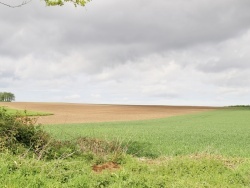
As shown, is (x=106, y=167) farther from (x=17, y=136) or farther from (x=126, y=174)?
(x=17, y=136)

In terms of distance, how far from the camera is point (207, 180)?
13.5m

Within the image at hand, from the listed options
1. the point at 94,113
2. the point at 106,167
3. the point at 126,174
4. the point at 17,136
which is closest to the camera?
the point at 126,174

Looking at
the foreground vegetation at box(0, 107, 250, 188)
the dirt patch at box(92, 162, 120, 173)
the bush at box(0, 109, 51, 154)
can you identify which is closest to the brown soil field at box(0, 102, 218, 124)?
the bush at box(0, 109, 51, 154)

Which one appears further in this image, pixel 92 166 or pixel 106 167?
pixel 92 166

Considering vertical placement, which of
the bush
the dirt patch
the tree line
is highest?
the tree line

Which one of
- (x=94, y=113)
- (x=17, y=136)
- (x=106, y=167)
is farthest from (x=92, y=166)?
(x=94, y=113)

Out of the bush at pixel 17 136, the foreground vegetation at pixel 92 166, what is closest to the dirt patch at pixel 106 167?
the foreground vegetation at pixel 92 166

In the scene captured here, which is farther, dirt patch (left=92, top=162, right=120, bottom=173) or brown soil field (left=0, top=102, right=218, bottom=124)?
brown soil field (left=0, top=102, right=218, bottom=124)

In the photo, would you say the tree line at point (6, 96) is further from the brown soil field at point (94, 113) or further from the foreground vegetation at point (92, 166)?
the foreground vegetation at point (92, 166)

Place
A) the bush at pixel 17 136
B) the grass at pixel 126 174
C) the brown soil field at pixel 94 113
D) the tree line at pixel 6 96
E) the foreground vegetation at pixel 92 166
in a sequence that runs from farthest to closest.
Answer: the tree line at pixel 6 96, the brown soil field at pixel 94 113, the bush at pixel 17 136, the foreground vegetation at pixel 92 166, the grass at pixel 126 174

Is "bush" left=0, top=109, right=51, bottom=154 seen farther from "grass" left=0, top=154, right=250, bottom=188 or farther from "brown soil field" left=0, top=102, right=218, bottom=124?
"brown soil field" left=0, top=102, right=218, bottom=124

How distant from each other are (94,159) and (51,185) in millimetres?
4638

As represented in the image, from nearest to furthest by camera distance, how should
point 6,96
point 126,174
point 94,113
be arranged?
point 126,174 → point 94,113 → point 6,96

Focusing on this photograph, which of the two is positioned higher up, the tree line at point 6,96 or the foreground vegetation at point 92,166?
the tree line at point 6,96
